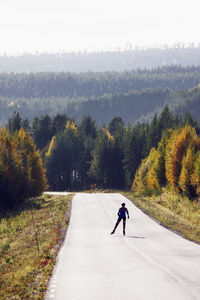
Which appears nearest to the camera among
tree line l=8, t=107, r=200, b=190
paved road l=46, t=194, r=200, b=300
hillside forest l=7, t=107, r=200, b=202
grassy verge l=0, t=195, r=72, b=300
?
paved road l=46, t=194, r=200, b=300

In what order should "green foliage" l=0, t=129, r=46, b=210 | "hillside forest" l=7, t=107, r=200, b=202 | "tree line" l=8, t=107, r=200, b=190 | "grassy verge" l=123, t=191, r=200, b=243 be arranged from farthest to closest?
"tree line" l=8, t=107, r=200, b=190
"hillside forest" l=7, t=107, r=200, b=202
"green foliage" l=0, t=129, r=46, b=210
"grassy verge" l=123, t=191, r=200, b=243

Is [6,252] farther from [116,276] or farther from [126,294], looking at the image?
[126,294]

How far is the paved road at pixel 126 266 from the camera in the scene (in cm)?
1324

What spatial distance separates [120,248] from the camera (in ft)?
71.2

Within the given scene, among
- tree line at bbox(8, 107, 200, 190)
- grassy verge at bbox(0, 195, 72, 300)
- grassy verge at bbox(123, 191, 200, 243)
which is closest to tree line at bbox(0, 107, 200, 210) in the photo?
tree line at bbox(8, 107, 200, 190)

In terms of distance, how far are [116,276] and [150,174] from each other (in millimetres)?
66747

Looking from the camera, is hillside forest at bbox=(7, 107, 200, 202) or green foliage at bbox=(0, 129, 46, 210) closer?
green foliage at bbox=(0, 129, 46, 210)

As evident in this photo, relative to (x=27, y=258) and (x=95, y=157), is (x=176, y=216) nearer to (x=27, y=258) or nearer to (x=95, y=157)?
(x=27, y=258)

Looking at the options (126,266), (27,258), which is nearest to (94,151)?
(27,258)

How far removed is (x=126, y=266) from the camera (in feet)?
56.0

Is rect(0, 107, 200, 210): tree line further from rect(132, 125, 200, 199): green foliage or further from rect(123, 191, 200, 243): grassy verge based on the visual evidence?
rect(123, 191, 200, 243): grassy verge

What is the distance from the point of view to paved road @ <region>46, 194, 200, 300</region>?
521 inches

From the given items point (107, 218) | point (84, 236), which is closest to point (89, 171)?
point (107, 218)

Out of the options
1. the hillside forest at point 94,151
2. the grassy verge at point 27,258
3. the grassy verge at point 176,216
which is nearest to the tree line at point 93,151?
the hillside forest at point 94,151
